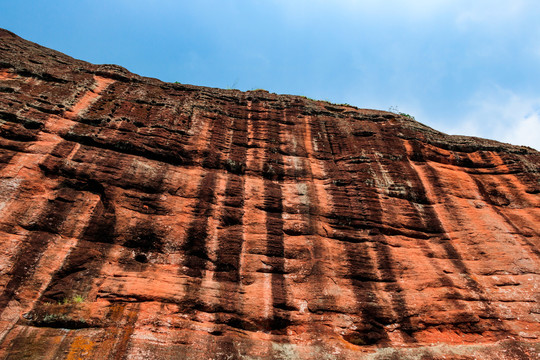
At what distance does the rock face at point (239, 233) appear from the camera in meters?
7.81

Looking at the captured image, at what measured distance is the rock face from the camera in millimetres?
7812

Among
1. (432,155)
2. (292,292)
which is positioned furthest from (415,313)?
(432,155)

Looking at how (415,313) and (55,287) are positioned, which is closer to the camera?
(55,287)

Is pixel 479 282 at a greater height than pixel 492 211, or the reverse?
pixel 492 211

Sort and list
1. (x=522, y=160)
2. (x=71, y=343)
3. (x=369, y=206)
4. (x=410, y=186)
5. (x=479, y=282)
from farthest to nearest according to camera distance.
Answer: (x=522, y=160), (x=410, y=186), (x=369, y=206), (x=479, y=282), (x=71, y=343)

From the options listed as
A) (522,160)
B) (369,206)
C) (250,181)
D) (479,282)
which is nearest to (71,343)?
(250,181)

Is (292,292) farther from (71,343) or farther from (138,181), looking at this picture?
(138,181)

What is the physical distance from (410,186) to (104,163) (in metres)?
11.7

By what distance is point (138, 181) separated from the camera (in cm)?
1066

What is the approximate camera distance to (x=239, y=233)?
10.3 m

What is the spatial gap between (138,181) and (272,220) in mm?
4745

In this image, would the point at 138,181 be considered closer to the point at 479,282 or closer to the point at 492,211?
the point at 479,282

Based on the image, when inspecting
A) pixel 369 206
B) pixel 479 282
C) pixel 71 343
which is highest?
pixel 369 206

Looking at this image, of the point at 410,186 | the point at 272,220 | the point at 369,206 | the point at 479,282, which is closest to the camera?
the point at 479,282
